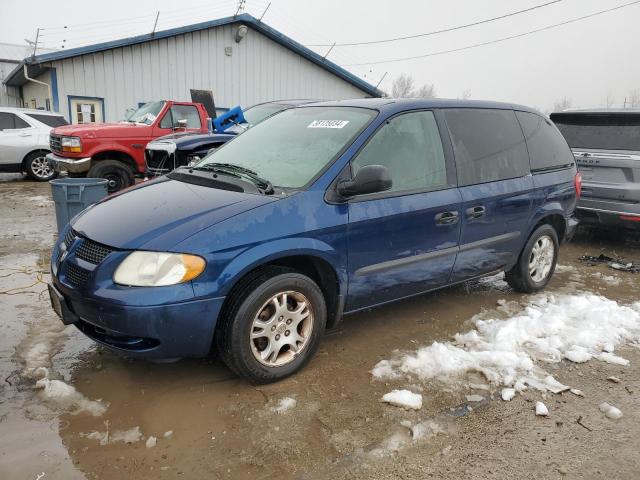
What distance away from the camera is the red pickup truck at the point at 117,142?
8875mm

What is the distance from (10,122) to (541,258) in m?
11.9

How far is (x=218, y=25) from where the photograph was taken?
1683 cm

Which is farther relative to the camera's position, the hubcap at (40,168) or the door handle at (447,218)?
the hubcap at (40,168)

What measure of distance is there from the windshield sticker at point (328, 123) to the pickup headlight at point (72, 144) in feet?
21.7

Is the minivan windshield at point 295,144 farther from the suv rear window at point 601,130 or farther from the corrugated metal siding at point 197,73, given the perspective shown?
the corrugated metal siding at point 197,73

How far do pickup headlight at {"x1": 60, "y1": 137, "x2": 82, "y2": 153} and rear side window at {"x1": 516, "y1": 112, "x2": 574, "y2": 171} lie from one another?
7.44 meters

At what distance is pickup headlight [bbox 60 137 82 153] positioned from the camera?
8820 mm

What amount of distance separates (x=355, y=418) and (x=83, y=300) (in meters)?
1.66

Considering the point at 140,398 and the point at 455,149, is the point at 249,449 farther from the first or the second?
the point at 455,149

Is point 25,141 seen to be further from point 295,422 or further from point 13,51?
point 13,51

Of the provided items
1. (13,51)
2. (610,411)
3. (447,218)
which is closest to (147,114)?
(447,218)

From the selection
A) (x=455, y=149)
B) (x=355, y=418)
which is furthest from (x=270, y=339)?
(x=455, y=149)

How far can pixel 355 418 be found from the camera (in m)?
2.79

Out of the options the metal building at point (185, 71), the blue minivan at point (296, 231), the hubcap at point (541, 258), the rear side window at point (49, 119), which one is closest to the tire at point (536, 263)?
the hubcap at point (541, 258)
